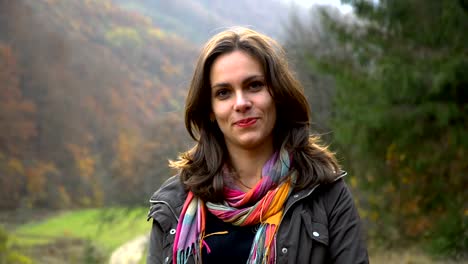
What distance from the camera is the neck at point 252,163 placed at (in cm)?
245

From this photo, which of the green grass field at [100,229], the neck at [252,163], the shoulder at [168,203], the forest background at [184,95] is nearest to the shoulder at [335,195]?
the neck at [252,163]

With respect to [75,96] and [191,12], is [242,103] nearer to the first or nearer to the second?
[75,96]

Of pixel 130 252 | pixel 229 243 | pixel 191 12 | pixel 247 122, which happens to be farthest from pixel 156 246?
pixel 191 12

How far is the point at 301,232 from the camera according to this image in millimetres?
2197

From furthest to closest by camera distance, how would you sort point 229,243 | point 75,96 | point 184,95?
1. point 75,96
2. point 184,95
3. point 229,243

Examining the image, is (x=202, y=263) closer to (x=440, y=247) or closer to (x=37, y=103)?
(x=440, y=247)

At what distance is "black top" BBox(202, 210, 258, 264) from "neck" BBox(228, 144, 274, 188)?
8.3 inches

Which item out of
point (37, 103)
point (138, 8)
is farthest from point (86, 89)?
point (138, 8)

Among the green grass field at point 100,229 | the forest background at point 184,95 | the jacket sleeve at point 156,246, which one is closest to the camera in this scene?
the jacket sleeve at point 156,246

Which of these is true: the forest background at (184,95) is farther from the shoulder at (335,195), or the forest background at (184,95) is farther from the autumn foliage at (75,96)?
the shoulder at (335,195)

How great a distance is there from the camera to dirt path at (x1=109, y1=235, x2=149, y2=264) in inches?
693

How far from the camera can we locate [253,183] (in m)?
2.44

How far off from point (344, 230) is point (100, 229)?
18.2 metres

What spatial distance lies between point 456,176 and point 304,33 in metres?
9.20
